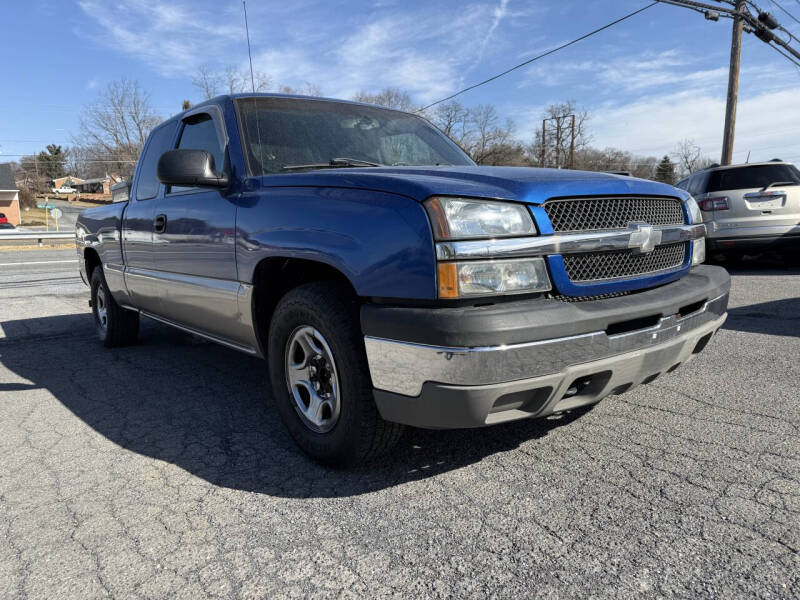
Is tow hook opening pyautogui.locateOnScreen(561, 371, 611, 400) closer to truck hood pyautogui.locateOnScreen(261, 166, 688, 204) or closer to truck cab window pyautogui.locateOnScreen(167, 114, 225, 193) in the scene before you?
truck hood pyautogui.locateOnScreen(261, 166, 688, 204)

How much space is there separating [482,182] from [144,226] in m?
2.84

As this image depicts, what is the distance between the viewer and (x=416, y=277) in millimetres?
2119

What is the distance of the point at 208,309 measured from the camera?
346cm

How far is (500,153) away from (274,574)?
187 feet

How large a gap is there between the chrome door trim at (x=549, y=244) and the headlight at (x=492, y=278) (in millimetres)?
30

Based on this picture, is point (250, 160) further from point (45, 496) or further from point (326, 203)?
point (45, 496)

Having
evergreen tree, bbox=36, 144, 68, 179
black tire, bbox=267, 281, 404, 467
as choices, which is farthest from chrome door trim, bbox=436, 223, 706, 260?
evergreen tree, bbox=36, 144, 68, 179

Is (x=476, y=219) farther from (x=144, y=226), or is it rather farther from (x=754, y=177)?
(x=754, y=177)

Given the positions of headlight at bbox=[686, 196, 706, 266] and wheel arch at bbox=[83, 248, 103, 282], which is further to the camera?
wheel arch at bbox=[83, 248, 103, 282]

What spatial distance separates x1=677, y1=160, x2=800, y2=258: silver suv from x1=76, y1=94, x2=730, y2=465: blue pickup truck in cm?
691

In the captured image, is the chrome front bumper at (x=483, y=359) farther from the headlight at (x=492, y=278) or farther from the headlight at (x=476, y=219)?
the headlight at (x=476, y=219)

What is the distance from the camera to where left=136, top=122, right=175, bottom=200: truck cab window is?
4.33m

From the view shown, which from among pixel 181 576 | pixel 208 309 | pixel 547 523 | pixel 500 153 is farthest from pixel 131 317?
pixel 500 153

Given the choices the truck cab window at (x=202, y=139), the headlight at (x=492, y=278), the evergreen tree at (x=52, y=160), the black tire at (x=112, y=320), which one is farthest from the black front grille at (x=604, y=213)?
the evergreen tree at (x=52, y=160)
